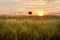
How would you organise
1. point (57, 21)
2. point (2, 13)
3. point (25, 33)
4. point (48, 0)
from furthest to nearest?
1. point (48, 0)
2. point (2, 13)
3. point (57, 21)
4. point (25, 33)

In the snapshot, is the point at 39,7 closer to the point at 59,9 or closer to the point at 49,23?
the point at 59,9

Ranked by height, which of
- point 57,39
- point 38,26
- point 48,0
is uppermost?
point 48,0

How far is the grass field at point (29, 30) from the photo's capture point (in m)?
1.56

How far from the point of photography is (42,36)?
5.15ft

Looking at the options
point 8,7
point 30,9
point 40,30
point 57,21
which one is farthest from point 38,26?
Result: point 8,7

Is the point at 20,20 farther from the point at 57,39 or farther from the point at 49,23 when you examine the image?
the point at 57,39

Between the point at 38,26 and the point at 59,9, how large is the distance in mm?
558

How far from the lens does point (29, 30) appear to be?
158 cm

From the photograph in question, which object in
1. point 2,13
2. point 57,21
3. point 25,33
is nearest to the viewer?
point 25,33

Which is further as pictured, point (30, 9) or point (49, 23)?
point (30, 9)

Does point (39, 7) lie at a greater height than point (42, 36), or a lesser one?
greater

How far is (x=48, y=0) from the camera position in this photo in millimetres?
2289

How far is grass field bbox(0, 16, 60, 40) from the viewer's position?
1564mm

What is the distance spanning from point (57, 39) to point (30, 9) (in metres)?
0.63
